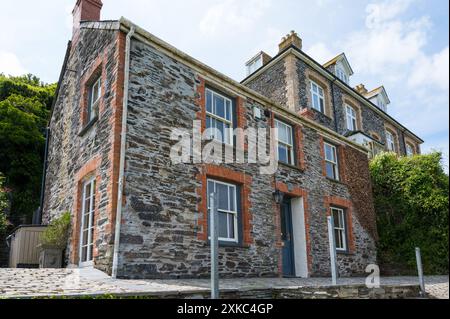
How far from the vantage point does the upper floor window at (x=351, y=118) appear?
19581mm

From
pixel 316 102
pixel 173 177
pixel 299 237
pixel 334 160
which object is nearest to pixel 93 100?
pixel 173 177

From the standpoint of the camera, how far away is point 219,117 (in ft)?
31.8

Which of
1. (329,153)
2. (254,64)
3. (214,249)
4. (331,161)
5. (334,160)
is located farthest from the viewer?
(254,64)

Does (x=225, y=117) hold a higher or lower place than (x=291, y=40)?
lower

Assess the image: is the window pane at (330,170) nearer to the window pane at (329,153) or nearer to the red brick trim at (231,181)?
the window pane at (329,153)

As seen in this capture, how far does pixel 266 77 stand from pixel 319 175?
7.60 metres

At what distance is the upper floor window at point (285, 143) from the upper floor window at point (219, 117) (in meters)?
2.06

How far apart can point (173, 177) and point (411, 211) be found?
33.3ft

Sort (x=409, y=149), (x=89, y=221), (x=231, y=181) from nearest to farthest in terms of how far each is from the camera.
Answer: (x=89, y=221), (x=231, y=181), (x=409, y=149)

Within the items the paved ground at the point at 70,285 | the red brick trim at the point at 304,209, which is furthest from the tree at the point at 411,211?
the paved ground at the point at 70,285

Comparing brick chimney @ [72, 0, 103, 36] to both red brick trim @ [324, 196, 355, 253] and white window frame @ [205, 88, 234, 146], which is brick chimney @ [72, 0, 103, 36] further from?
red brick trim @ [324, 196, 355, 253]

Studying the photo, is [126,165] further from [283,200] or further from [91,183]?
[283,200]

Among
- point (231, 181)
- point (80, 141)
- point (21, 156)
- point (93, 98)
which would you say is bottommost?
point (231, 181)

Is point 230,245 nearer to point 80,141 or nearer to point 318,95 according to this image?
point 80,141
